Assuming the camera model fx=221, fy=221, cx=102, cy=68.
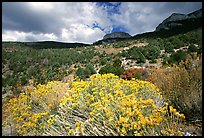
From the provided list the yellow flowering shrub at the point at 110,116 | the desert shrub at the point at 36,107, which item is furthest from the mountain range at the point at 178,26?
the yellow flowering shrub at the point at 110,116

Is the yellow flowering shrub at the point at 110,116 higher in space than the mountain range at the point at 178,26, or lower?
lower

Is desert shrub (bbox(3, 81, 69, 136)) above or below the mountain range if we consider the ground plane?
below

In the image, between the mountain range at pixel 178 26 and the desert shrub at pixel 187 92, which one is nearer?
the desert shrub at pixel 187 92

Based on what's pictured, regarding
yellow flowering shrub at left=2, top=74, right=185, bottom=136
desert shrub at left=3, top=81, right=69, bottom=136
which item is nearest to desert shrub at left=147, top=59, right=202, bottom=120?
yellow flowering shrub at left=2, top=74, right=185, bottom=136

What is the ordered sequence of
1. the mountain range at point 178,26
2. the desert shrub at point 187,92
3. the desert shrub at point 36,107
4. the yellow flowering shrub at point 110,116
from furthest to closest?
1. the mountain range at point 178,26
2. the desert shrub at point 36,107
3. the desert shrub at point 187,92
4. the yellow flowering shrub at point 110,116

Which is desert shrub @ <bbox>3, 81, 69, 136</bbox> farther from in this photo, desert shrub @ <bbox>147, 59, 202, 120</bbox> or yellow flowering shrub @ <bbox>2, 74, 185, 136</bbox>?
desert shrub @ <bbox>147, 59, 202, 120</bbox>

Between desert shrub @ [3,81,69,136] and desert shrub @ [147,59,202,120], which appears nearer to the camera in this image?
desert shrub @ [147,59,202,120]

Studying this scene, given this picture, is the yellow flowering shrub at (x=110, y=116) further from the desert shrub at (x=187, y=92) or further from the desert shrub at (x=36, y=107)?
the desert shrub at (x=187, y=92)

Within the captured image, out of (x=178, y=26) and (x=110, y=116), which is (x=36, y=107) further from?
(x=178, y=26)

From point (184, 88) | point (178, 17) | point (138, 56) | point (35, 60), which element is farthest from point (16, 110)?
point (178, 17)

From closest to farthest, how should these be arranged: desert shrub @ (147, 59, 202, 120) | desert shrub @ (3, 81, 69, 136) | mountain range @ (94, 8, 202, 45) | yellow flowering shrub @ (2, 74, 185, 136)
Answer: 1. yellow flowering shrub @ (2, 74, 185, 136)
2. desert shrub @ (147, 59, 202, 120)
3. desert shrub @ (3, 81, 69, 136)
4. mountain range @ (94, 8, 202, 45)

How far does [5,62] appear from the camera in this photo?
25781mm

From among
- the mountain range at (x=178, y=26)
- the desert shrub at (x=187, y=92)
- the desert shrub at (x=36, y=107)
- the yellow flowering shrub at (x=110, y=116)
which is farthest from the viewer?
the mountain range at (x=178, y=26)

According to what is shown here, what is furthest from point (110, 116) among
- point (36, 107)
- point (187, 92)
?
point (36, 107)
